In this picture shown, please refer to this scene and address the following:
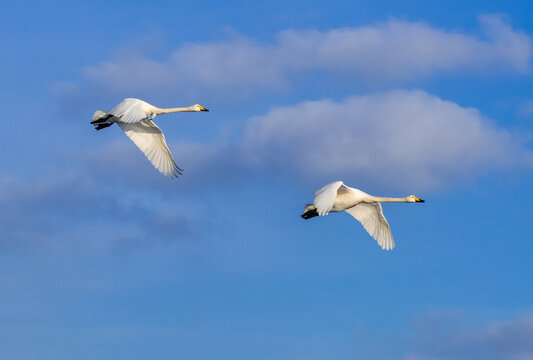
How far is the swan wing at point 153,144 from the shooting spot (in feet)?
159

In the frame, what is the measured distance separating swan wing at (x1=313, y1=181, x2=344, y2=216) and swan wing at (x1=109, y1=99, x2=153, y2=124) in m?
9.66

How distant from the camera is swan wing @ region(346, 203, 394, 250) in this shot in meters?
51.2

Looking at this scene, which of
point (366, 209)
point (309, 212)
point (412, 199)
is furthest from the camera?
point (366, 209)

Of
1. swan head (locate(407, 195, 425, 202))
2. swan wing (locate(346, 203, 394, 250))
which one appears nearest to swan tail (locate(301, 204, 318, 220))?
swan wing (locate(346, 203, 394, 250))

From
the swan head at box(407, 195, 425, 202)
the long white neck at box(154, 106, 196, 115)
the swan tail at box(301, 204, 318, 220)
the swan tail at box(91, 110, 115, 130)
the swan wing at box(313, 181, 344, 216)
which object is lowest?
the swan wing at box(313, 181, 344, 216)

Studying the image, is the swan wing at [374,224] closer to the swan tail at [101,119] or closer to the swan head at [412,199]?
the swan head at [412,199]

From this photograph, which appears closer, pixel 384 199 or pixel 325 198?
pixel 325 198

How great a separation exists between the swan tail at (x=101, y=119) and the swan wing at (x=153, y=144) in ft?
3.29

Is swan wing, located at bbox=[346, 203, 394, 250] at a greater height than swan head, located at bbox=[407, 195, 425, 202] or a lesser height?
lesser

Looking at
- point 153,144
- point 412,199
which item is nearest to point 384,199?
point 412,199

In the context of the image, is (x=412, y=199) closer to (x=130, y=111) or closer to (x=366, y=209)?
(x=366, y=209)

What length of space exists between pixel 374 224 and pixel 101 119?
1581 cm

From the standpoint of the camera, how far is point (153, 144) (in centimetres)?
4888

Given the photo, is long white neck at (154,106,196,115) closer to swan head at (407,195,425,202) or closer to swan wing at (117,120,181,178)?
swan wing at (117,120,181,178)
